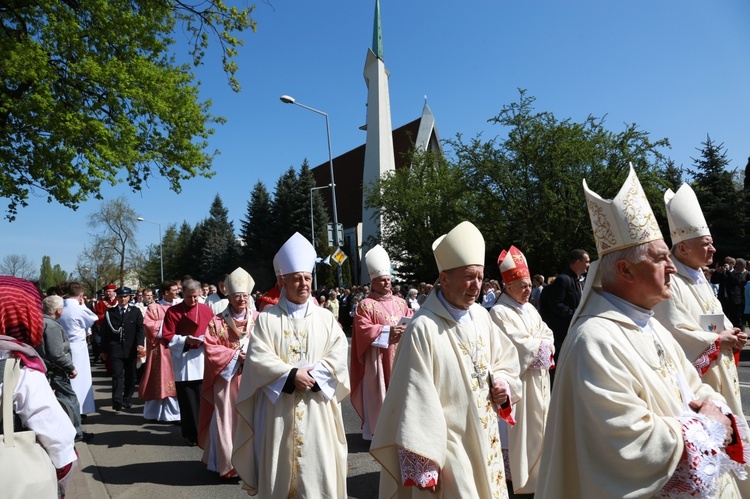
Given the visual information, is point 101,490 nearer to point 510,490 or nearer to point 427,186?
point 510,490

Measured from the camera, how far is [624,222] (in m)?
2.79

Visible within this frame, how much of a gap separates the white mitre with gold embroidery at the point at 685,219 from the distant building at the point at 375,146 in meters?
34.0

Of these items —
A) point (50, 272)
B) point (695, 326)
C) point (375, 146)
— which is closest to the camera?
point (695, 326)

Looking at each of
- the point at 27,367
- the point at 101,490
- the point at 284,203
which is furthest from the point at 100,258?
the point at 27,367

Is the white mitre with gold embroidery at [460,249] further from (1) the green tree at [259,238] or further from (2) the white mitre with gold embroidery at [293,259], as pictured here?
(1) the green tree at [259,238]

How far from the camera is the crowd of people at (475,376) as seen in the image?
2484 mm

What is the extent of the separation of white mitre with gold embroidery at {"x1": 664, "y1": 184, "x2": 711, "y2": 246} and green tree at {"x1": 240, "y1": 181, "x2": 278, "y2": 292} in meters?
50.2

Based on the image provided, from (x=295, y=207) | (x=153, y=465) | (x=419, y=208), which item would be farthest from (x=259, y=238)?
(x=153, y=465)

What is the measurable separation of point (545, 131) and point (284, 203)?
102 ft

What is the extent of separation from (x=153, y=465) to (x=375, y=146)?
4136 centimetres

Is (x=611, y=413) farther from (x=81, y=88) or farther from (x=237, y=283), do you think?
Answer: (x=81, y=88)

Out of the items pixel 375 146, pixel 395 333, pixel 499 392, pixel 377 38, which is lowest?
pixel 499 392

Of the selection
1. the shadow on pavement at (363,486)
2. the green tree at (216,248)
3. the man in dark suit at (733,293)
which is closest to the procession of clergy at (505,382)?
the shadow on pavement at (363,486)

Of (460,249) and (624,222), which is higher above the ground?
Result: (460,249)
